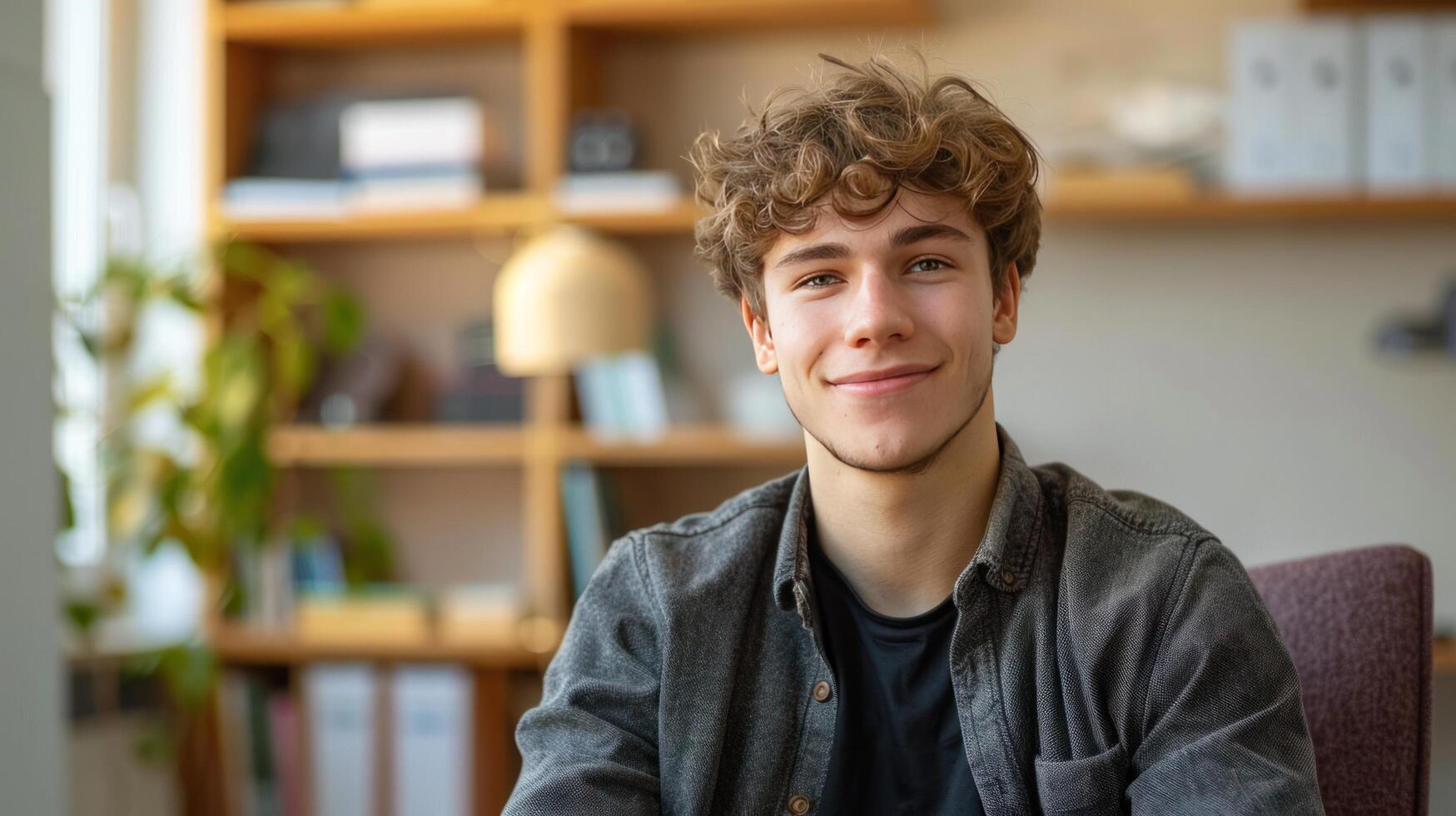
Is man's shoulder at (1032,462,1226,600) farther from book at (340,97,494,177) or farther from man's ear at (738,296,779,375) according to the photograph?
book at (340,97,494,177)

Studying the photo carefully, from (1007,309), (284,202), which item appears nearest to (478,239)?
(284,202)

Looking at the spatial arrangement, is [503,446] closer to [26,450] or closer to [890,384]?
[890,384]

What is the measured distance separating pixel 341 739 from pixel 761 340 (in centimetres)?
196

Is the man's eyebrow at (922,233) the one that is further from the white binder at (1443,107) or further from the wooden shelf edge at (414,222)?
the white binder at (1443,107)

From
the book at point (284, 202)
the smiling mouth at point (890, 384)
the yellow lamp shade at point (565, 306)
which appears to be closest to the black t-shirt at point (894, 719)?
the smiling mouth at point (890, 384)

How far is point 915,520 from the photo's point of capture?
137 cm

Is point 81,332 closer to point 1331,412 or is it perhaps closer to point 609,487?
point 609,487

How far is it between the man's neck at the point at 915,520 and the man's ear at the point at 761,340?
0.37 ft

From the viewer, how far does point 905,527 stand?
1.37 meters

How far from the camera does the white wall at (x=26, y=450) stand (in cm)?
94

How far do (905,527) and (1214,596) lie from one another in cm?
29

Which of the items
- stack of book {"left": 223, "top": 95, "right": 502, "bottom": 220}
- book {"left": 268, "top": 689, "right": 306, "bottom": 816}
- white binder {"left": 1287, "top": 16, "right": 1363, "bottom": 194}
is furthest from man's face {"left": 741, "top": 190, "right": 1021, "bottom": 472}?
book {"left": 268, "top": 689, "right": 306, "bottom": 816}

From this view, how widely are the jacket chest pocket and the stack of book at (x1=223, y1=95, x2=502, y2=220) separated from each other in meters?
2.32

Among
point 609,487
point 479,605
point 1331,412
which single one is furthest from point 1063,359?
point 479,605
